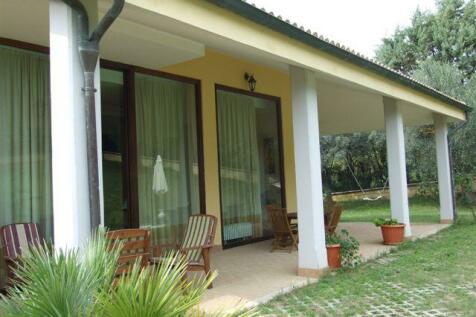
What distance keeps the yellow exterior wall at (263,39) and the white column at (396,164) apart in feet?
1.55

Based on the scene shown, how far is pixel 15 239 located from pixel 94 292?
326 centimetres

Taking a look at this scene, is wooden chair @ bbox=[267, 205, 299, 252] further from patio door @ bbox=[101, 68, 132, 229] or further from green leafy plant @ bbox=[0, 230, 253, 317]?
green leafy plant @ bbox=[0, 230, 253, 317]

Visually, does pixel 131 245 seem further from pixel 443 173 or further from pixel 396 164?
pixel 443 173

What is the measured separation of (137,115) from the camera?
7.25m

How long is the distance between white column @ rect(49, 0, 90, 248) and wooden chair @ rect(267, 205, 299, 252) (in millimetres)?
4731

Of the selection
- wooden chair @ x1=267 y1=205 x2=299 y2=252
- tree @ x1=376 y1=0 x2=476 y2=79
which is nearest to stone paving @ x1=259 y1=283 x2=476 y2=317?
wooden chair @ x1=267 y1=205 x2=299 y2=252

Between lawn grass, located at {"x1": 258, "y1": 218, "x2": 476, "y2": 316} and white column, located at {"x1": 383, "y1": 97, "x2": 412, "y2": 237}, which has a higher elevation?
white column, located at {"x1": 383, "y1": 97, "x2": 412, "y2": 237}

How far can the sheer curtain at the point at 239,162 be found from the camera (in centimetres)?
890

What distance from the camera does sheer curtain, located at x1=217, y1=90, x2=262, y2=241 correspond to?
29.2 feet

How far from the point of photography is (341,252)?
6.65 m

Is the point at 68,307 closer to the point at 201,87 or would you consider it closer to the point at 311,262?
the point at 311,262

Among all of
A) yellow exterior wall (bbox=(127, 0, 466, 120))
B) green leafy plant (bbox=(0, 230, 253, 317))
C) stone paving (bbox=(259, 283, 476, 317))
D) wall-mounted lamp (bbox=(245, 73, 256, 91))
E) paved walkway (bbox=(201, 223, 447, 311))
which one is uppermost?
wall-mounted lamp (bbox=(245, 73, 256, 91))

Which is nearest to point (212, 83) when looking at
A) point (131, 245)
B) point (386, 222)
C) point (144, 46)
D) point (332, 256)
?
point (144, 46)

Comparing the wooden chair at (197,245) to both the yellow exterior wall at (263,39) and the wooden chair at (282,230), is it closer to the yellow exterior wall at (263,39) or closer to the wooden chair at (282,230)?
the wooden chair at (282,230)
